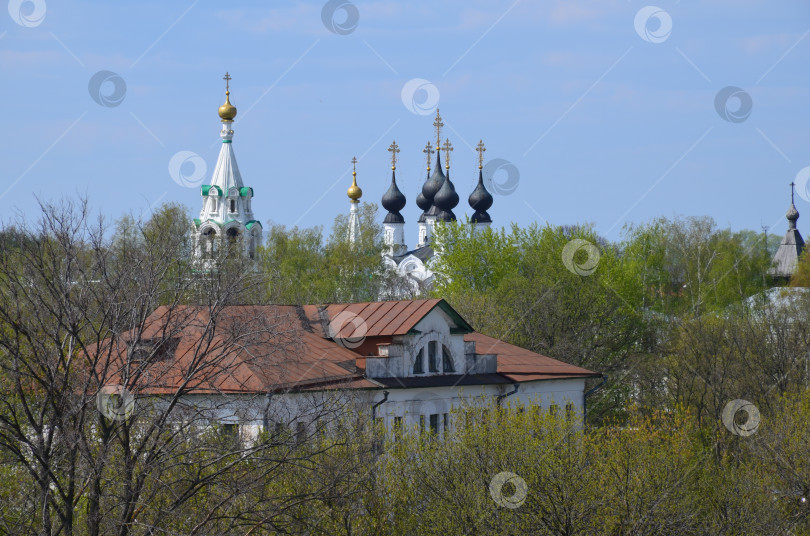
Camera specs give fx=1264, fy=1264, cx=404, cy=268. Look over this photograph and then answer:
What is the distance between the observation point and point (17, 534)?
16891 mm

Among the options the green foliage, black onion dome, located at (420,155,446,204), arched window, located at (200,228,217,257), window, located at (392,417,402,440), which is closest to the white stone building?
window, located at (392,417,402,440)

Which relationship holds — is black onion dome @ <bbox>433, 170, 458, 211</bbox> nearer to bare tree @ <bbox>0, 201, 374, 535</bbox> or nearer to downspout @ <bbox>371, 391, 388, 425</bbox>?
downspout @ <bbox>371, 391, 388, 425</bbox>

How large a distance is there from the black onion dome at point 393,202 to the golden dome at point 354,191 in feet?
11.5

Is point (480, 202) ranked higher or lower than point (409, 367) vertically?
higher

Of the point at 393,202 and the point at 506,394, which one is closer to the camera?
the point at 506,394

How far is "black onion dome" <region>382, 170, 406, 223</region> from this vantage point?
367 ft

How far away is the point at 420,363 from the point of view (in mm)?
31484

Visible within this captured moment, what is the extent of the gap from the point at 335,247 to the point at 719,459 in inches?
1942

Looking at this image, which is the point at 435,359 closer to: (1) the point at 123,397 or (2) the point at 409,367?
(2) the point at 409,367

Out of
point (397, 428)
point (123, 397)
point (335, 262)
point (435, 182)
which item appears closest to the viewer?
point (123, 397)

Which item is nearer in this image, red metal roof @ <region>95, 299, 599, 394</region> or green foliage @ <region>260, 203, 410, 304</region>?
red metal roof @ <region>95, 299, 599, 394</region>

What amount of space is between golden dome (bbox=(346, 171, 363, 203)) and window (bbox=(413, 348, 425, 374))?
77.9 m

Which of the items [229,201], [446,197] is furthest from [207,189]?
[446,197]

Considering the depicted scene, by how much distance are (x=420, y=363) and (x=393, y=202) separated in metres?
81.3
